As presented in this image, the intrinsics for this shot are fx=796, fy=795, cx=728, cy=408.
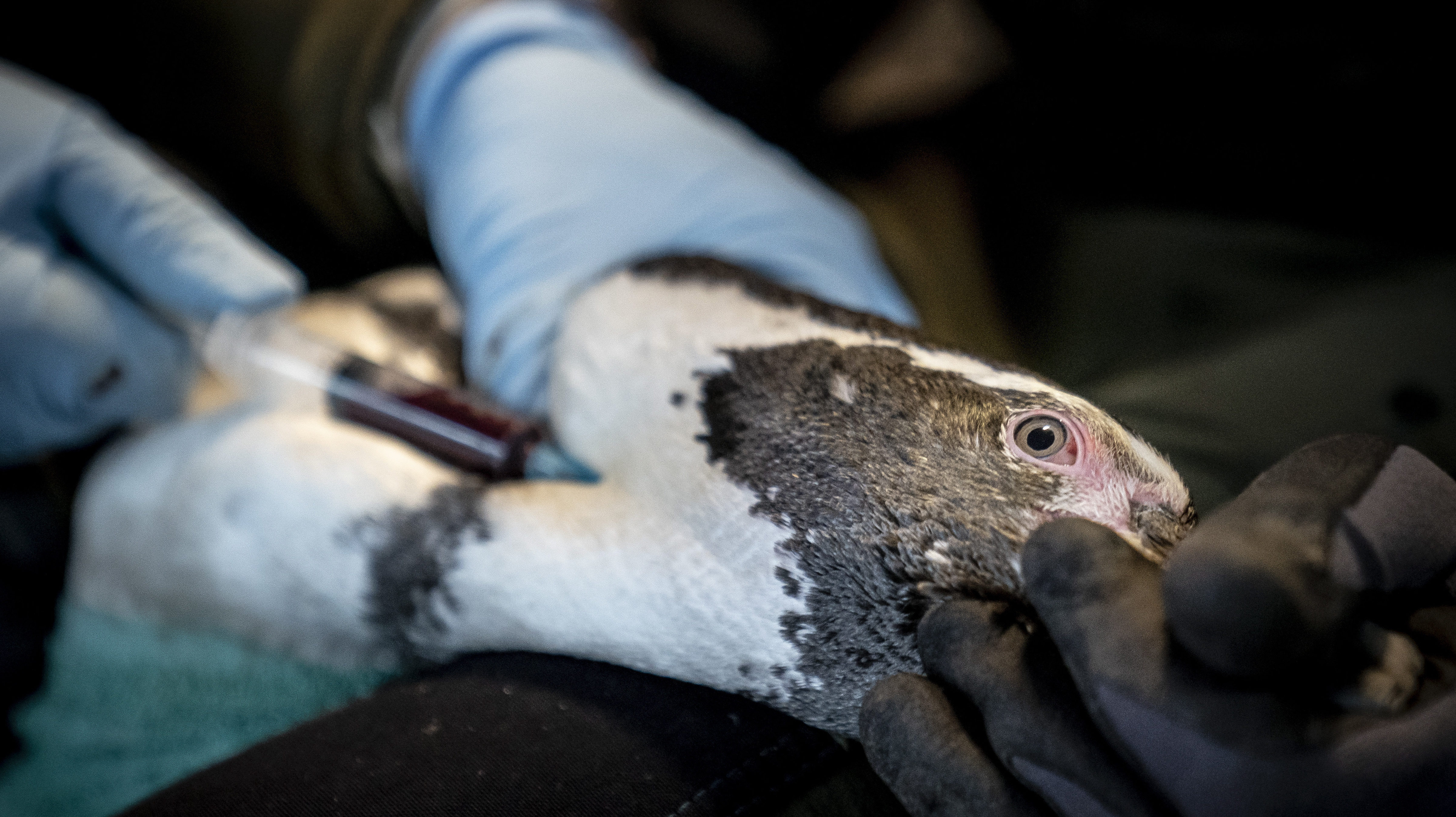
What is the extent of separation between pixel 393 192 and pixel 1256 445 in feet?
3.78

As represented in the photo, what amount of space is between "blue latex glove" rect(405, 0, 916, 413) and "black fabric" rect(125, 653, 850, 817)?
0.28m

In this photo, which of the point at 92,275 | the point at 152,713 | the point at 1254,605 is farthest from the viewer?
the point at 92,275

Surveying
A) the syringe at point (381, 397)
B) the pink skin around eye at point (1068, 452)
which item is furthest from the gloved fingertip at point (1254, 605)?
the syringe at point (381, 397)

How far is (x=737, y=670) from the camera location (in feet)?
1.58

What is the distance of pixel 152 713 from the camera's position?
0.69m

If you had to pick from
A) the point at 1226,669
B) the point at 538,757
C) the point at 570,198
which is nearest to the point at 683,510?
the point at 538,757

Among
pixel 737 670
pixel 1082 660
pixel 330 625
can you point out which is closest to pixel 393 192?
pixel 330 625

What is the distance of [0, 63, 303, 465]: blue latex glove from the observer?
71cm

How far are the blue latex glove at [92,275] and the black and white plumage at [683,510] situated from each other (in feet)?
0.35

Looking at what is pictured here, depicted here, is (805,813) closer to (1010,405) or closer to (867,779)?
(867,779)

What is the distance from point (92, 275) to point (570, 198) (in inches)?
18.9

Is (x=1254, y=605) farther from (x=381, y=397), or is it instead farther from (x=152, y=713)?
(x=152, y=713)

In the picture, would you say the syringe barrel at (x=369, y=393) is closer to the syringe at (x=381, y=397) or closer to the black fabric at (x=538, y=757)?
the syringe at (x=381, y=397)

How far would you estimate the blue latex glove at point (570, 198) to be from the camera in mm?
750
